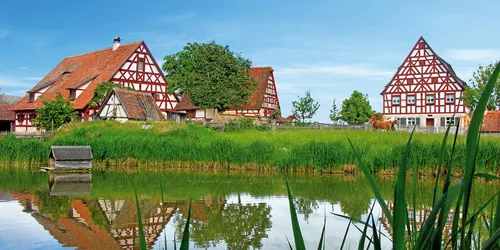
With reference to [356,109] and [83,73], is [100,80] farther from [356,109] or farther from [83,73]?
[356,109]

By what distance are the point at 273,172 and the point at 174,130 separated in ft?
34.8

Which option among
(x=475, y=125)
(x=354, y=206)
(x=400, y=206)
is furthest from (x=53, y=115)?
(x=475, y=125)

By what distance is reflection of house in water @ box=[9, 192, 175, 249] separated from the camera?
8570mm

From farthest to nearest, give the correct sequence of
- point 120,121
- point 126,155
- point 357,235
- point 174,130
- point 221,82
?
point 221,82
point 120,121
point 174,130
point 126,155
point 357,235

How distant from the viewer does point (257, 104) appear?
50938 mm

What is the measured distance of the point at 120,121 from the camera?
110 ft

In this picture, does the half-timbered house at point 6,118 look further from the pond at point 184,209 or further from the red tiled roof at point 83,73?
the pond at point 184,209

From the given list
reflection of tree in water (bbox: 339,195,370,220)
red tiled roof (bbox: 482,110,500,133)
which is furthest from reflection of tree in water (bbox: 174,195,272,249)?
red tiled roof (bbox: 482,110,500,133)

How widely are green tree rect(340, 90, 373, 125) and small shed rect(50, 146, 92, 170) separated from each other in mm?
35791

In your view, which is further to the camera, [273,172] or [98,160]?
[98,160]

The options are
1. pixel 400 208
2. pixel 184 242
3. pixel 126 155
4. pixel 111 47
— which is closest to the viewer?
pixel 400 208

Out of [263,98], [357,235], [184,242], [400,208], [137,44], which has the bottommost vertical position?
[357,235]

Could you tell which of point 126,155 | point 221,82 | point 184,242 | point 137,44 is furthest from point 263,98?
point 184,242

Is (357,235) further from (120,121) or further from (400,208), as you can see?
(120,121)
